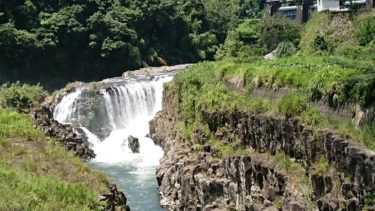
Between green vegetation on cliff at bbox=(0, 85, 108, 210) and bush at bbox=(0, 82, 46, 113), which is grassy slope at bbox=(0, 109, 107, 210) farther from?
bush at bbox=(0, 82, 46, 113)

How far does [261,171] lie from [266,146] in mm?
1195

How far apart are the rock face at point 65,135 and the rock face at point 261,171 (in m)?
8.08

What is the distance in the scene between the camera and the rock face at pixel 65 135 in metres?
39.4

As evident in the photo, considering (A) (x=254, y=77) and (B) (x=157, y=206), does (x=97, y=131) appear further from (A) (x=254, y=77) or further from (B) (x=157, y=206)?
(A) (x=254, y=77)

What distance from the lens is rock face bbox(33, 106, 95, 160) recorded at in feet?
129

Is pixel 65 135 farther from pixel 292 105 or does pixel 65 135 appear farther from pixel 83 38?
pixel 83 38

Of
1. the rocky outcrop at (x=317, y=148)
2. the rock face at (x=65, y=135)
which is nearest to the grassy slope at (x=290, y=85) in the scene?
the rocky outcrop at (x=317, y=148)

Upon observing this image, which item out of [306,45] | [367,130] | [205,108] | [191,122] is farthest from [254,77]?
[306,45]

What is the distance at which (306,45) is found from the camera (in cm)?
4166

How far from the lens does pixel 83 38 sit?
6594 cm

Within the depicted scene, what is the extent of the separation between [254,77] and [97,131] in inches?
804

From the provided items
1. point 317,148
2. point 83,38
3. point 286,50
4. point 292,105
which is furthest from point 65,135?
point 83,38

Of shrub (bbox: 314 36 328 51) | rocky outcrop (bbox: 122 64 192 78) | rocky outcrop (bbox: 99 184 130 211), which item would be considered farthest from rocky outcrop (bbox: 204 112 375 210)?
rocky outcrop (bbox: 122 64 192 78)

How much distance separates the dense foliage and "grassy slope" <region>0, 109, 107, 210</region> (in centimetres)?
4206
